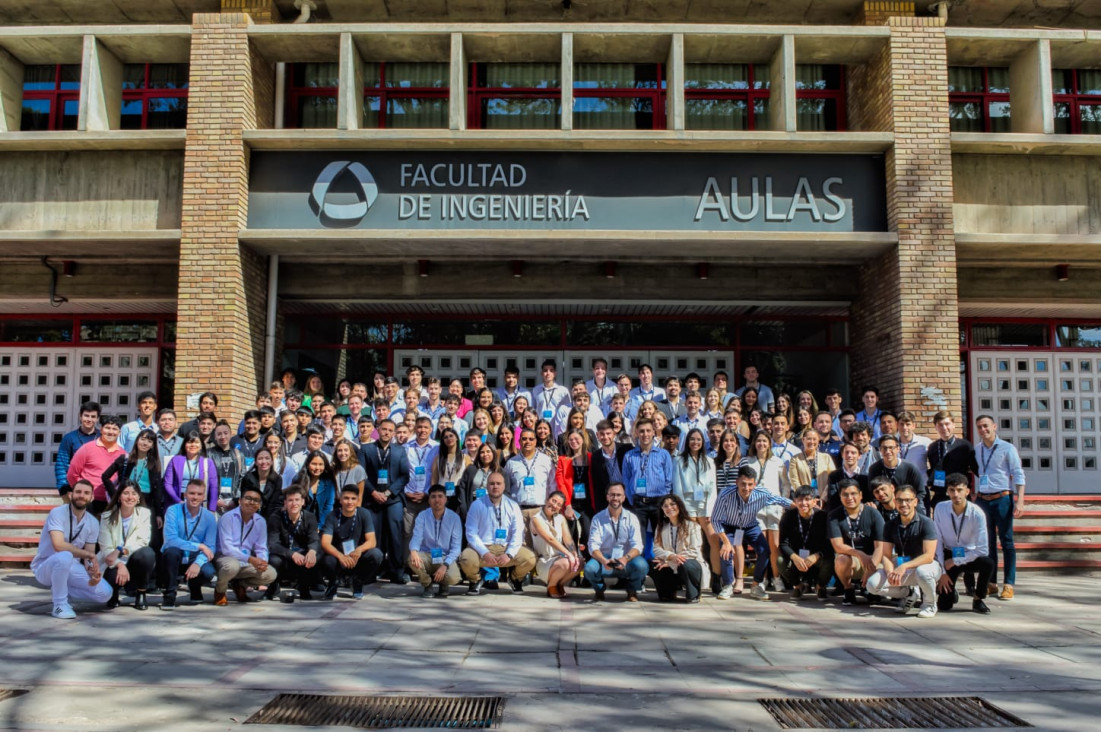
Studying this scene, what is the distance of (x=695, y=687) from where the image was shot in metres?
5.95

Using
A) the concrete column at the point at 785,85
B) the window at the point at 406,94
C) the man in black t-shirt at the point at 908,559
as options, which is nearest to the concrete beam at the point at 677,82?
the concrete column at the point at 785,85

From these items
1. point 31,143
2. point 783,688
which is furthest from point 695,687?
point 31,143

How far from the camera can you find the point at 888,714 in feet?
17.9

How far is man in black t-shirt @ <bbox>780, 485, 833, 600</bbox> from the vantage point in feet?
30.7

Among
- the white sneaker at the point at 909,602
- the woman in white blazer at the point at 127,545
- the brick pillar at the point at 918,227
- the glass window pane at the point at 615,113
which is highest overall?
the glass window pane at the point at 615,113

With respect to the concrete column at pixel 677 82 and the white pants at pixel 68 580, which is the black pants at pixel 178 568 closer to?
the white pants at pixel 68 580

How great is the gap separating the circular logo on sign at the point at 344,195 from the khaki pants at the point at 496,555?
19.1 feet

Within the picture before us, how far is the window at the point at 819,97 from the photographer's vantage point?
48.6ft

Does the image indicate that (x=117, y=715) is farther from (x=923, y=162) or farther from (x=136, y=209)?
(x=923, y=162)

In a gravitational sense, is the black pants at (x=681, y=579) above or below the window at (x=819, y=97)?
below

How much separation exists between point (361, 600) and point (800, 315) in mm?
9443

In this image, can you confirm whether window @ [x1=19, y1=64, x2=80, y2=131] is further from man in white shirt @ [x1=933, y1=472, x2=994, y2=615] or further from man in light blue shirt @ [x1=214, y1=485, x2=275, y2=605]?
man in white shirt @ [x1=933, y1=472, x2=994, y2=615]

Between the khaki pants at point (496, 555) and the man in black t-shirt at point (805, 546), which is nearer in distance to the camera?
the man in black t-shirt at point (805, 546)

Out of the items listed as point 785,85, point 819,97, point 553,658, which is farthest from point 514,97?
point 553,658
